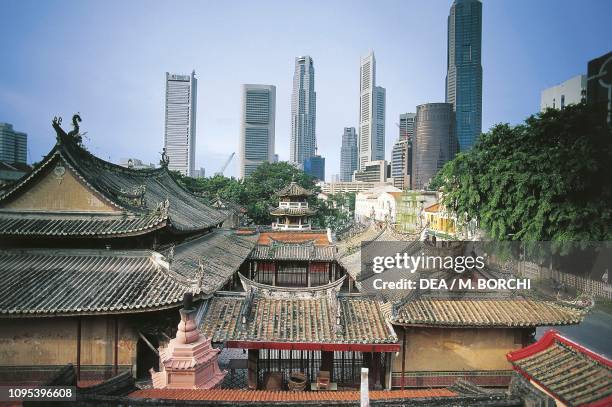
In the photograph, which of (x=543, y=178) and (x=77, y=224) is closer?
(x=77, y=224)

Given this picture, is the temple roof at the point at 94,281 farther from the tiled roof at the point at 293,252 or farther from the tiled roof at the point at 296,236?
the tiled roof at the point at 296,236

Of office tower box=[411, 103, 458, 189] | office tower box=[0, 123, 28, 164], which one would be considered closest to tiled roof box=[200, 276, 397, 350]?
office tower box=[0, 123, 28, 164]

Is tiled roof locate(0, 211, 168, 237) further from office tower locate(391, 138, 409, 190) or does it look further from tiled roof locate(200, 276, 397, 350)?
office tower locate(391, 138, 409, 190)

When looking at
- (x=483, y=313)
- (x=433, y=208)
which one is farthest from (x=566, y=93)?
(x=433, y=208)

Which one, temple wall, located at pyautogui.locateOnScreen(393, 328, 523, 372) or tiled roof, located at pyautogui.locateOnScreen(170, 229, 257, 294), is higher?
tiled roof, located at pyautogui.locateOnScreen(170, 229, 257, 294)

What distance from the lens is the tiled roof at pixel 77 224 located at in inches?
522

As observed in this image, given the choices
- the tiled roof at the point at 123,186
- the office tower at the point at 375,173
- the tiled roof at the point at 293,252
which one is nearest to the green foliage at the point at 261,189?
the tiled roof at the point at 293,252

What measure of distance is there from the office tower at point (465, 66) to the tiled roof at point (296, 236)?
14693cm

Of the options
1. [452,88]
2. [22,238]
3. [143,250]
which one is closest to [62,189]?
[22,238]

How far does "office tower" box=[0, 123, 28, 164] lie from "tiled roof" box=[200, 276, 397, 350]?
90.7 m

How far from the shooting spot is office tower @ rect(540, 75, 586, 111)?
83.5ft

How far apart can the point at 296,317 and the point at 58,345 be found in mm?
8150

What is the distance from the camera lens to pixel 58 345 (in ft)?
40.7

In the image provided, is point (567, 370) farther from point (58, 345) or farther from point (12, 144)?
point (12, 144)
